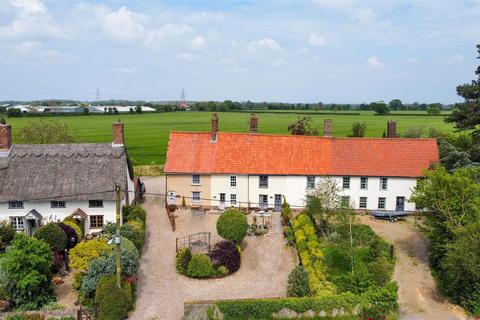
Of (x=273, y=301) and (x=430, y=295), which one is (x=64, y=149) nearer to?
(x=273, y=301)

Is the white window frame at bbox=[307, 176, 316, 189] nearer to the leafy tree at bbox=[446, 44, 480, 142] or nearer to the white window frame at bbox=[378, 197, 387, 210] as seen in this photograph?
the white window frame at bbox=[378, 197, 387, 210]

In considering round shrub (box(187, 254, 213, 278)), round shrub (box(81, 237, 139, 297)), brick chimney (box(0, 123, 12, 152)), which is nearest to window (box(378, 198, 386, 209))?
round shrub (box(187, 254, 213, 278))

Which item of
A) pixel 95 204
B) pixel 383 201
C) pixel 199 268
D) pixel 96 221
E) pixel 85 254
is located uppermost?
pixel 95 204

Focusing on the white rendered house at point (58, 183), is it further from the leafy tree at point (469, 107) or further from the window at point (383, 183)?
the leafy tree at point (469, 107)

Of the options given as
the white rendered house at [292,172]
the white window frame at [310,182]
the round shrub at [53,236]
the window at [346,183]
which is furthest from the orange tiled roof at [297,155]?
the round shrub at [53,236]

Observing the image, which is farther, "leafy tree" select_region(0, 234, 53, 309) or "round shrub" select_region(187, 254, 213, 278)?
"round shrub" select_region(187, 254, 213, 278)

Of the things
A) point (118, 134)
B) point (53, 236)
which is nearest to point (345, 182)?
point (118, 134)

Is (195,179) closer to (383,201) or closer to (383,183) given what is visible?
(383,183)
